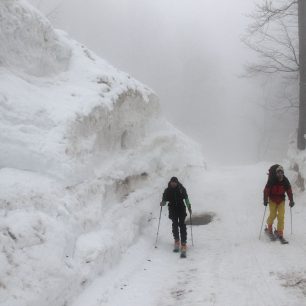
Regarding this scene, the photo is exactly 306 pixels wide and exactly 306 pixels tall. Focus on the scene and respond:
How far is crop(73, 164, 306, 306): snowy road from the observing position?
24.3 feet

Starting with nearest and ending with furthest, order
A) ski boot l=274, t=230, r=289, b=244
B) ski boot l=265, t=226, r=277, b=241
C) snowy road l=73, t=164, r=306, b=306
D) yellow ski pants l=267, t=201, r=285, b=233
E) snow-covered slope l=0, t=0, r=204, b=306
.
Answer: snow-covered slope l=0, t=0, r=204, b=306
snowy road l=73, t=164, r=306, b=306
ski boot l=274, t=230, r=289, b=244
yellow ski pants l=267, t=201, r=285, b=233
ski boot l=265, t=226, r=277, b=241

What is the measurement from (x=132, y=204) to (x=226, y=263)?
3.60m

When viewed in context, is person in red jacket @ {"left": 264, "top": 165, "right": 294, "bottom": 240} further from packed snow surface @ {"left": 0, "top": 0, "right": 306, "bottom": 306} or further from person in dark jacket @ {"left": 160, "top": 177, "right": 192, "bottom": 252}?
person in dark jacket @ {"left": 160, "top": 177, "right": 192, "bottom": 252}

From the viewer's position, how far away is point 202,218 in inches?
575

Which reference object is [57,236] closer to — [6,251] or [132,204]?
[6,251]

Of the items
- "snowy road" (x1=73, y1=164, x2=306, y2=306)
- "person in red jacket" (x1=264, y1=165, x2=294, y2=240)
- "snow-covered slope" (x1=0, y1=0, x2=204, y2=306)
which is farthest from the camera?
"person in red jacket" (x1=264, y1=165, x2=294, y2=240)

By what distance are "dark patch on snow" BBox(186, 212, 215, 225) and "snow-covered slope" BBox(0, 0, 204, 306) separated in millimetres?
1415

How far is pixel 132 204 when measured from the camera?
12.3 metres

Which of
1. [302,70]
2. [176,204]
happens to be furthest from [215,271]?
[302,70]

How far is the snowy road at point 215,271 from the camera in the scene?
741 cm

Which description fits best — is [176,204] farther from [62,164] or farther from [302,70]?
[302,70]

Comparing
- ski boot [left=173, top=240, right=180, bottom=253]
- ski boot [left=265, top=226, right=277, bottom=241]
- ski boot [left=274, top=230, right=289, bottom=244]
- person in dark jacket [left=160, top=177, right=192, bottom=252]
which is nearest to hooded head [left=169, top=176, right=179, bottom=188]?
person in dark jacket [left=160, top=177, right=192, bottom=252]

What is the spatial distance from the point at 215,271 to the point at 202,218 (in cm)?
560

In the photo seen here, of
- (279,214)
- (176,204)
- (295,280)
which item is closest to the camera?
(295,280)
